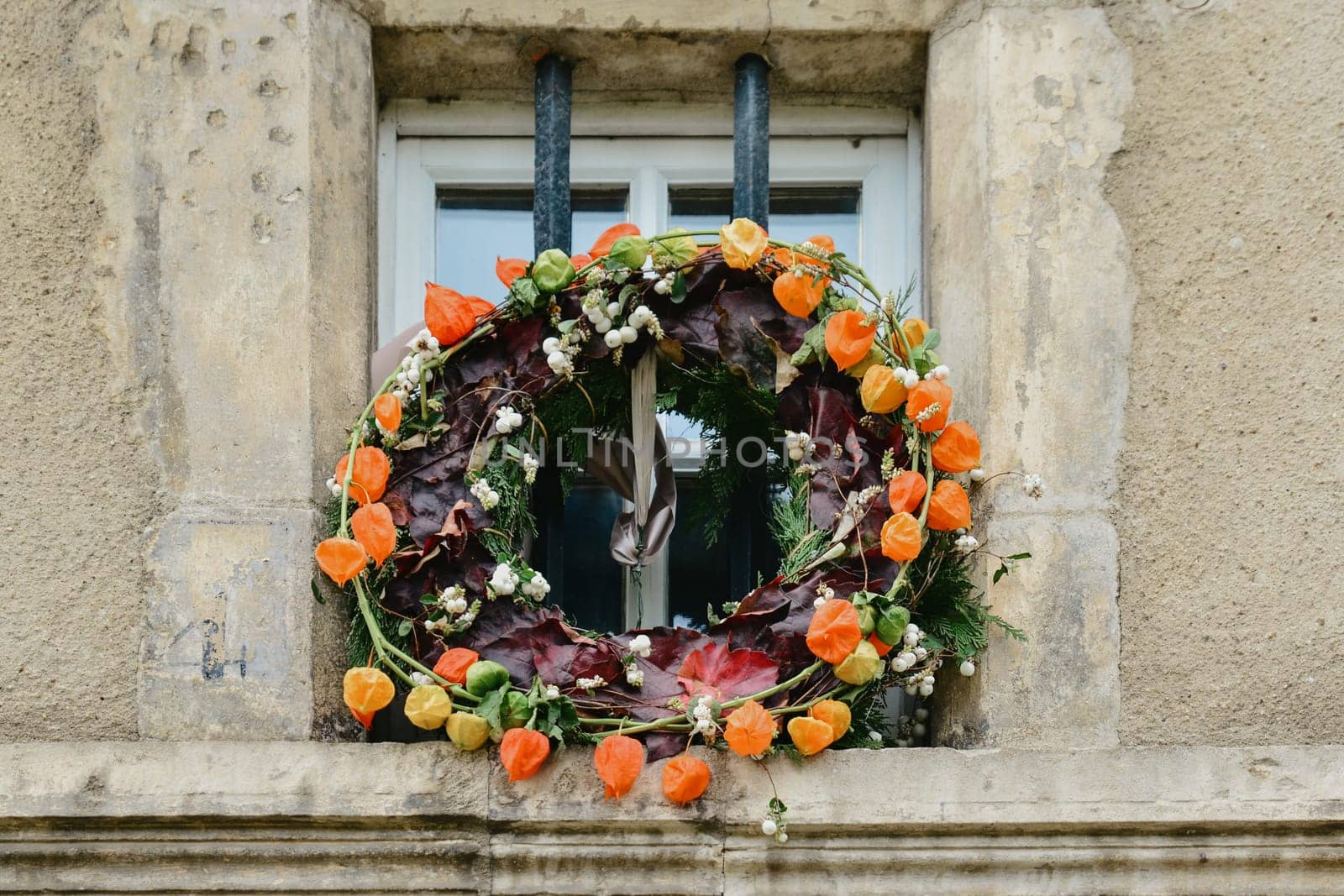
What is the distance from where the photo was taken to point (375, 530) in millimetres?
2459

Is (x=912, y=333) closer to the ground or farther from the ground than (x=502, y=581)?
farther from the ground

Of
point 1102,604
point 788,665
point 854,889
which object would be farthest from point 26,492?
point 1102,604

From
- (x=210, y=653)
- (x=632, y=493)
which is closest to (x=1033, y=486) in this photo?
(x=632, y=493)

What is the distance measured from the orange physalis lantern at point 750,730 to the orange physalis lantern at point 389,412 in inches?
31.6

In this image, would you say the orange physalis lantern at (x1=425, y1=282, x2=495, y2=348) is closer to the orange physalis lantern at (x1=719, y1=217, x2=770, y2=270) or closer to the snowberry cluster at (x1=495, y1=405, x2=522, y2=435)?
the snowberry cluster at (x1=495, y1=405, x2=522, y2=435)

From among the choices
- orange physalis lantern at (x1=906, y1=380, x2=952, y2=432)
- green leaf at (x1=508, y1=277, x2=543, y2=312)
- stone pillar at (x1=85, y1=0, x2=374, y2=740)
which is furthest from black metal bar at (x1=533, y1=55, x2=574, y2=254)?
orange physalis lantern at (x1=906, y1=380, x2=952, y2=432)

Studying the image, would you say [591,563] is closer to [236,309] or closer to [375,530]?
[375,530]

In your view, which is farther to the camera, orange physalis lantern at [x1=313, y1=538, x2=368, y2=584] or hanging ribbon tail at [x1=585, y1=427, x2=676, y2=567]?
hanging ribbon tail at [x1=585, y1=427, x2=676, y2=567]

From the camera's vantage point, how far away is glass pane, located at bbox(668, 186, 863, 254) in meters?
3.06

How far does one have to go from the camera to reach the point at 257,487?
2.61 meters

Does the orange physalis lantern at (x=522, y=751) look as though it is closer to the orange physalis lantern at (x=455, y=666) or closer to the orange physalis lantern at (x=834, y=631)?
the orange physalis lantern at (x=455, y=666)

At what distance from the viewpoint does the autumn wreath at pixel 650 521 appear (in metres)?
2.40

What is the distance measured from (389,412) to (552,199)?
61 cm

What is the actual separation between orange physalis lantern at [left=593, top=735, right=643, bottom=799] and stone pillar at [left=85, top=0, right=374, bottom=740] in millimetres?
583
